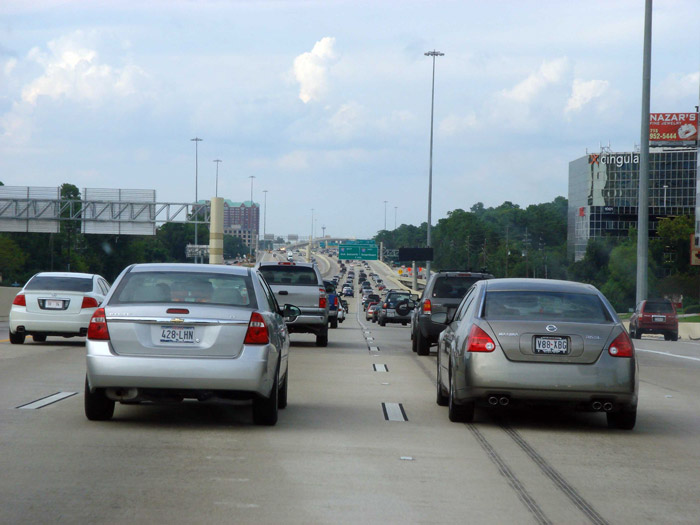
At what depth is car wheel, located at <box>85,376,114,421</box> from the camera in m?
10.4

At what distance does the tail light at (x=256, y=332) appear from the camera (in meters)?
10.2

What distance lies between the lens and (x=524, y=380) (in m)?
10.4

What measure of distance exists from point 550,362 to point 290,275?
1607 centimetres

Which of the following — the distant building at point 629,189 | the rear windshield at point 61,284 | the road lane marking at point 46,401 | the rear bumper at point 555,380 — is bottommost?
the road lane marking at point 46,401

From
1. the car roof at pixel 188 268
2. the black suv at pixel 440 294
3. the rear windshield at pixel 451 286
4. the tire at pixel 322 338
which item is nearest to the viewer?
the car roof at pixel 188 268

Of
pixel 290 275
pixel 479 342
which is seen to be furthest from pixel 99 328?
pixel 290 275

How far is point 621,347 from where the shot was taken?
10586 mm

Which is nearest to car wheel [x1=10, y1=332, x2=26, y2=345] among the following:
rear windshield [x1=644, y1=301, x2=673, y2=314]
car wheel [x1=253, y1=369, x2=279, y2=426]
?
car wheel [x1=253, y1=369, x2=279, y2=426]

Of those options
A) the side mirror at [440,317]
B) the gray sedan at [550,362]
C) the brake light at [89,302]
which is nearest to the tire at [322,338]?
the brake light at [89,302]

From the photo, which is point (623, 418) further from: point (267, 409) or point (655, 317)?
point (655, 317)

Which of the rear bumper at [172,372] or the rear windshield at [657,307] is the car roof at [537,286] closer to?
the rear bumper at [172,372]

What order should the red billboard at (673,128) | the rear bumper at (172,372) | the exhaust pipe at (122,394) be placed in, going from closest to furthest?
1. the rear bumper at (172,372)
2. the exhaust pipe at (122,394)
3. the red billboard at (673,128)

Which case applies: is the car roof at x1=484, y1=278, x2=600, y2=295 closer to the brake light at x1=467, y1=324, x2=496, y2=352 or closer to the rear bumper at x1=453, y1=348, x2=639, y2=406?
Answer: the brake light at x1=467, y1=324, x2=496, y2=352

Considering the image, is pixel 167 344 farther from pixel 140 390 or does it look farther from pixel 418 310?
pixel 418 310
